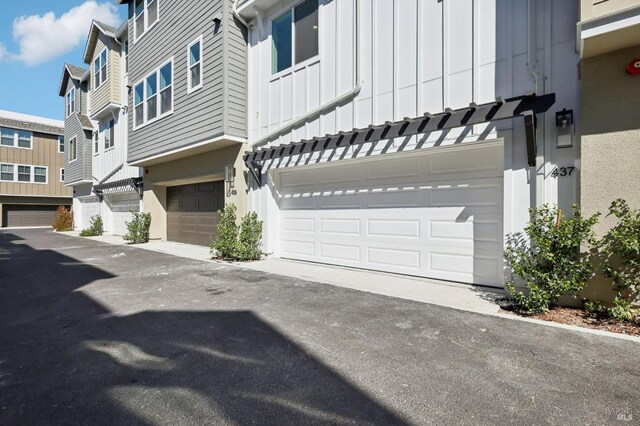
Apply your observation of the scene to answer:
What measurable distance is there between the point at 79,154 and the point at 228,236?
637 inches

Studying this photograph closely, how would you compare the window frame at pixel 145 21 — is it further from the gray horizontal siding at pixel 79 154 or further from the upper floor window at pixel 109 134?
the gray horizontal siding at pixel 79 154

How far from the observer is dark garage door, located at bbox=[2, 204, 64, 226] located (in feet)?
80.9

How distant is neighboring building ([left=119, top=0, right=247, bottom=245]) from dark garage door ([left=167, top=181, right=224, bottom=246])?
0.03 meters

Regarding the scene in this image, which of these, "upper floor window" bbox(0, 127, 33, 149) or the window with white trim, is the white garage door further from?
"upper floor window" bbox(0, 127, 33, 149)

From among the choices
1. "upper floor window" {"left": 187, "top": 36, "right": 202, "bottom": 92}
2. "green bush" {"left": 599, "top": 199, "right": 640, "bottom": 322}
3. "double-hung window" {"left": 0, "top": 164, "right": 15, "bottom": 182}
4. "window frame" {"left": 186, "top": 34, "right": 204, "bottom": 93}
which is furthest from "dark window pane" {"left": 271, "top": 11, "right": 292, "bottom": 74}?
"double-hung window" {"left": 0, "top": 164, "right": 15, "bottom": 182}

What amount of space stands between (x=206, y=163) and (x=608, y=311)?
9.59m

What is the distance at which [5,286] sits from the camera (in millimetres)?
6004

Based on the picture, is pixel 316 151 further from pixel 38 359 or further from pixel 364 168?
pixel 38 359

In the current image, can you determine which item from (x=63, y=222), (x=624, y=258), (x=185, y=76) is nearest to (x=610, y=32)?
(x=624, y=258)

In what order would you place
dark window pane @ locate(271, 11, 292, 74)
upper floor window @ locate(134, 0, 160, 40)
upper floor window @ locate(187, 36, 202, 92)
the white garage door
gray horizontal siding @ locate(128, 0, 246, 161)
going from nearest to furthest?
the white garage door < dark window pane @ locate(271, 11, 292, 74) < gray horizontal siding @ locate(128, 0, 246, 161) < upper floor window @ locate(187, 36, 202, 92) < upper floor window @ locate(134, 0, 160, 40)

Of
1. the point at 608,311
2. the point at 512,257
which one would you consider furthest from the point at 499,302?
the point at 608,311

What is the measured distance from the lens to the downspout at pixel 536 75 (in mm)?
4434

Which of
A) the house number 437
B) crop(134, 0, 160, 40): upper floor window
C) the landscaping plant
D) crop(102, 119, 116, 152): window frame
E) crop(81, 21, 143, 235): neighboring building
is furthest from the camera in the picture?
the landscaping plant

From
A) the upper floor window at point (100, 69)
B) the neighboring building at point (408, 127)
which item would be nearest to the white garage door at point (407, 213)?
the neighboring building at point (408, 127)
